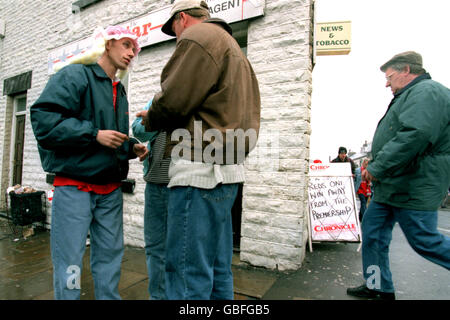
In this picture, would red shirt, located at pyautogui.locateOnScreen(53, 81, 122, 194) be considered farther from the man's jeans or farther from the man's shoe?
the man's shoe

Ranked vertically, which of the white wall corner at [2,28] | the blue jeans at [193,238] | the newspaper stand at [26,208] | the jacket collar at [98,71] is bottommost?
the newspaper stand at [26,208]

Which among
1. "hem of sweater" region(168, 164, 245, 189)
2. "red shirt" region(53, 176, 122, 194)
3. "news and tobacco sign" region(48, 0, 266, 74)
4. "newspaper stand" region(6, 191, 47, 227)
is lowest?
"newspaper stand" region(6, 191, 47, 227)

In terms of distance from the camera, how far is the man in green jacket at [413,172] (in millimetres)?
2027

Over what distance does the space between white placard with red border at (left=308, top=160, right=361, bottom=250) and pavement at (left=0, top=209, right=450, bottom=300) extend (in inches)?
10.0

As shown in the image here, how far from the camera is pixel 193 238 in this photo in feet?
4.31

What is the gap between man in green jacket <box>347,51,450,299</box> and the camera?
2.03m

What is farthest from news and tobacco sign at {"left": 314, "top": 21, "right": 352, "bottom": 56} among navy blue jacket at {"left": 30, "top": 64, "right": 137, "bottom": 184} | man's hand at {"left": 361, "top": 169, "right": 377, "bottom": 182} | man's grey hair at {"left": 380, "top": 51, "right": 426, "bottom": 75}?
navy blue jacket at {"left": 30, "top": 64, "right": 137, "bottom": 184}

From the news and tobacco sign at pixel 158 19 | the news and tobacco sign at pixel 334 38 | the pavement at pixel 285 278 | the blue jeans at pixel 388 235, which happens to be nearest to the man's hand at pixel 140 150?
the news and tobacco sign at pixel 158 19

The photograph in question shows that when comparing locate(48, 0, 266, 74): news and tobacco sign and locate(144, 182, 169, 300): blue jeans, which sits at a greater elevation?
locate(48, 0, 266, 74): news and tobacco sign

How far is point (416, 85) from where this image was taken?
2.19m

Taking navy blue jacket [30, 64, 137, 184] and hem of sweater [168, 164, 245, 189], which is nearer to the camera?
hem of sweater [168, 164, 245, 189]

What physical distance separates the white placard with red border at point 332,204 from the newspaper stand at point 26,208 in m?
5.16

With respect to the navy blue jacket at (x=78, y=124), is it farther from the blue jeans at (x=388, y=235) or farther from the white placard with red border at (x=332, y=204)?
the white placard with red border at (x=332, y=204)
